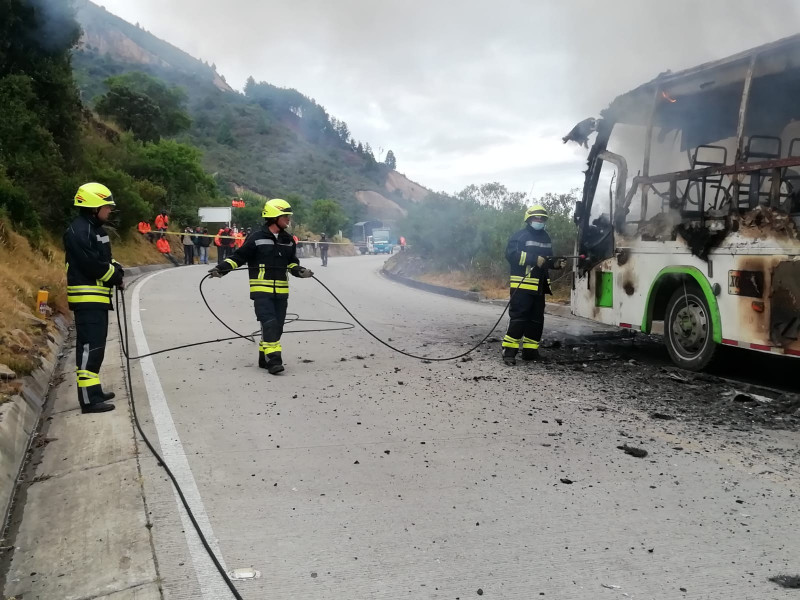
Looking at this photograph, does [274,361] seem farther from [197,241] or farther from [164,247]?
[197,241]

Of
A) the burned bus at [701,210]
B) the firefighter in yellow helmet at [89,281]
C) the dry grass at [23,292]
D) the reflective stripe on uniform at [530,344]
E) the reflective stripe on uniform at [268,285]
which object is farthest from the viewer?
the reflective stripe on uniform at [530,344]

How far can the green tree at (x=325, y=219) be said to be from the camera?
7525cm

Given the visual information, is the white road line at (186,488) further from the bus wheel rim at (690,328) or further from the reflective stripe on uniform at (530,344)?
the bus wheel rim at (690,328)

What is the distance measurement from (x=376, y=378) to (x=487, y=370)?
4.01 feet

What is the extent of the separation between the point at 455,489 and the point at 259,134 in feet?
403

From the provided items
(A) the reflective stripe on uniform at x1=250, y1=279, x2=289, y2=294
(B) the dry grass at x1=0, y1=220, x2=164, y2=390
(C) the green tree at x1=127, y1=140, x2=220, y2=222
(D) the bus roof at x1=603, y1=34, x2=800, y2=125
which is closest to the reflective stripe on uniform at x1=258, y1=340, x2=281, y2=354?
(A) the reflective stripe on uniform at x1=250, y1=279, x2=289, y2=294

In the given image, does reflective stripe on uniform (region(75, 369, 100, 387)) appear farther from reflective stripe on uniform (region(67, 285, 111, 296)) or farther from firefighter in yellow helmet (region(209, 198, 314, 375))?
firefighter in yellow helmet (region(209, 198, 314, 375))

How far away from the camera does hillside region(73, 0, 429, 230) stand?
97.6 metres

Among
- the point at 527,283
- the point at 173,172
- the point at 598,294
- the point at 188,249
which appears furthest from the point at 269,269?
the point at 173,172

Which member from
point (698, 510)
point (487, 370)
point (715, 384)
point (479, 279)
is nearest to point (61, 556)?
point (698, 510)

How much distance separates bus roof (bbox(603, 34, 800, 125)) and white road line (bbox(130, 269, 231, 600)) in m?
6.03

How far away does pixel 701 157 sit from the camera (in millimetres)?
7457

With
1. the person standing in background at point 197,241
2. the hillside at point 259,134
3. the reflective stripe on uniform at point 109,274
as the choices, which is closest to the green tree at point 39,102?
the person standing in background at point 197,241

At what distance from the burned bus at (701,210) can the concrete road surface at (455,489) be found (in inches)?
40.1
